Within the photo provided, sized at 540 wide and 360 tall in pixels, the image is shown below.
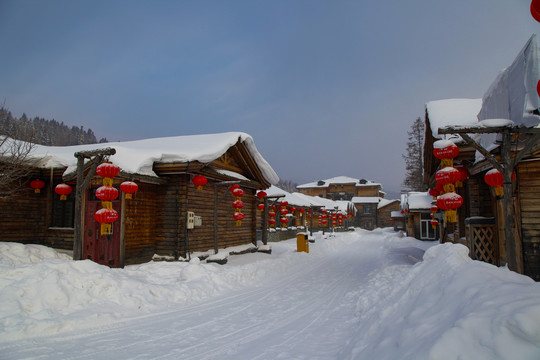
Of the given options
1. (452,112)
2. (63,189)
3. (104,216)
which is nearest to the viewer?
(104,216)

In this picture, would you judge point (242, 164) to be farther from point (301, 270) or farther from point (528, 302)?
point (528, 302)

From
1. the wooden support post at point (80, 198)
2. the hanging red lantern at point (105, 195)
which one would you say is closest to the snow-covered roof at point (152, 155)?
the wooden support post at point (80, 198)

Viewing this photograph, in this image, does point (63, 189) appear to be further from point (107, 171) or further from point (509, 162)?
point (509, 162)

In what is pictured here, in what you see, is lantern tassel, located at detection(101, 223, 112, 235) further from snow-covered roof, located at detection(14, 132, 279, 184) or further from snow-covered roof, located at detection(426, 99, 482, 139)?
snow-covered roof, located at detection(426, 99, 482, 139)

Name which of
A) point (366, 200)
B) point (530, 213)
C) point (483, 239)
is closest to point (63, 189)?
point (483, 239)

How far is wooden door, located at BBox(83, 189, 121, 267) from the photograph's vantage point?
10.9m

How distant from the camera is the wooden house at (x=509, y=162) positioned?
6.56 m

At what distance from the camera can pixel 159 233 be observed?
41.4ft

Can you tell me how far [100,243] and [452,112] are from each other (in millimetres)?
14030

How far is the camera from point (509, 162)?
21.5 feet

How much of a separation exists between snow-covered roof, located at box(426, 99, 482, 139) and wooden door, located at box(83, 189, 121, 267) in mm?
11615

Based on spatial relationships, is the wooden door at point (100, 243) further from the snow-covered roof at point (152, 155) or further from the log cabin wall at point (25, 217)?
the log cabin wall at point (25, 217)

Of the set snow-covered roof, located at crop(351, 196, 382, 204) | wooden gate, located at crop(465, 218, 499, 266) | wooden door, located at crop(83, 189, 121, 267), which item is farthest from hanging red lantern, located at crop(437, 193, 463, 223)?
snow-covered roof, located at crop(351, 196, 382, 204)

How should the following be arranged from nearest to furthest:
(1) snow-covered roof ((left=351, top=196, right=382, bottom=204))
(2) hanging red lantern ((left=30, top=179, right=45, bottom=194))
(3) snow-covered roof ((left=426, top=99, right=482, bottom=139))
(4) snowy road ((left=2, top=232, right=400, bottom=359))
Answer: (4) snowy road ((left=2, top=232, right=400, bottom=359)) → (3) snow-covered roof ((left=426, top=99, right=482, bottom=139)) → (2) hanging red lantern ((left=30, top=179, right=45, bottom=194)) → (1) snow-covered roof ((left=351, top=196, right=382, bottom=204))
